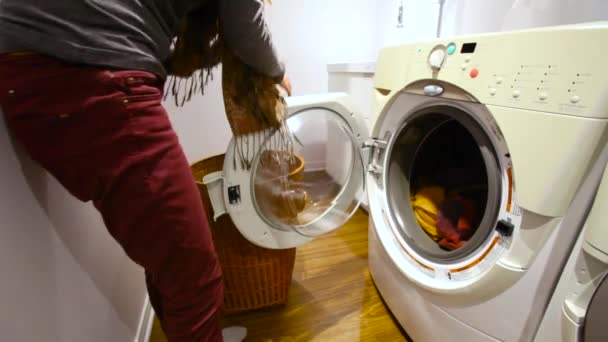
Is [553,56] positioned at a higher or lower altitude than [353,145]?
higher

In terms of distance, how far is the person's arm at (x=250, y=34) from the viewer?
48 cm

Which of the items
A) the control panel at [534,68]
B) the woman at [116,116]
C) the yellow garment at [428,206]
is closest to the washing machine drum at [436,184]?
the yellow garment at [428,206]

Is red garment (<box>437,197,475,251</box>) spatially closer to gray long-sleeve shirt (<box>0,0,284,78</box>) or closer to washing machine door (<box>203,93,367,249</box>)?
washing machine door (<box>203,93,367,249</box>)

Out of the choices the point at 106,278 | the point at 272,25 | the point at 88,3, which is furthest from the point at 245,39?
the point at 272,25

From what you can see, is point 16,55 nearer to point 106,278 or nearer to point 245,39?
point 245,39

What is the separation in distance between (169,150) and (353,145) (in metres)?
0.56

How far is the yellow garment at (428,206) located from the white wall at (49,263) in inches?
31.8

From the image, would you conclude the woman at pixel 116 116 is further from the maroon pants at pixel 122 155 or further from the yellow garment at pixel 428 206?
the yellow garment at pixel 428 206

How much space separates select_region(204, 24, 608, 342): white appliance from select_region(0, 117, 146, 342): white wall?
0.27 metres

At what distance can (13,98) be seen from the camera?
36cm

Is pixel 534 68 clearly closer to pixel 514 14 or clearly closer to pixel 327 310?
pixel 514 14

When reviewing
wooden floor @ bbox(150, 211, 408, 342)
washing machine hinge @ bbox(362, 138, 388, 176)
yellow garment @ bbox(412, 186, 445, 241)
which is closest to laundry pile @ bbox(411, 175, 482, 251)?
yellow garment @ bbox(412, 186, 445, 241)

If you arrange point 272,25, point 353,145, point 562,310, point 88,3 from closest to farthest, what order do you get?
point 88,3, point 562,310, point 353,145, point 272,25

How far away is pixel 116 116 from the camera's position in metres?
0.38
